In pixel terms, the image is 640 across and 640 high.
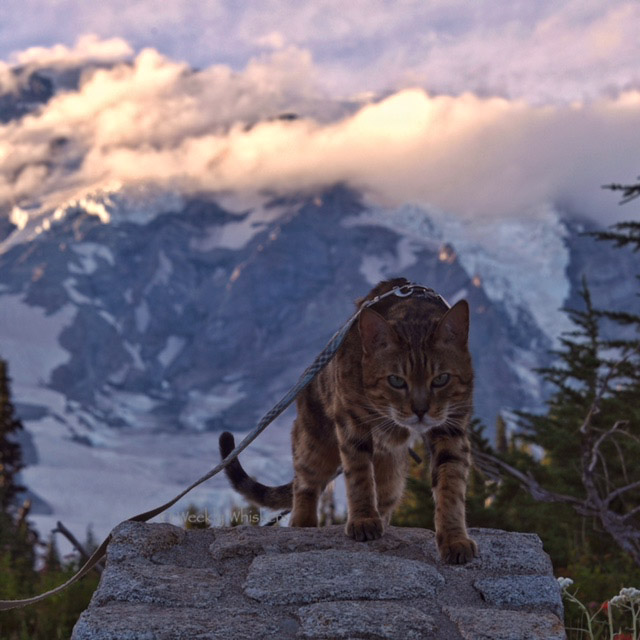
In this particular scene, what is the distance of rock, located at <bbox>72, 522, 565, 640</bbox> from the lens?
3.79m

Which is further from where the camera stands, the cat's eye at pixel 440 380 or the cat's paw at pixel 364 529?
the cat's paw at pixel 364 529

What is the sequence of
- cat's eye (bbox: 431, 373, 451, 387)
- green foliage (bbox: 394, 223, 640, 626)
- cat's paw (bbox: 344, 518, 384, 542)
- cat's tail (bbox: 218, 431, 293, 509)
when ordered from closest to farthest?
cat's eye (bbox: 431, 373, 451, 387)
cat's paw (bbox: 344, 518, 384, 542)
cat's tail (bbox: 218, 431, 293, 509)
green foliage (bbox: 394, 223, 640, 626)

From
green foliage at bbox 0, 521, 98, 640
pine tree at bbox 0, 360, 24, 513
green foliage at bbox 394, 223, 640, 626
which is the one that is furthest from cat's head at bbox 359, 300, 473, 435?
pine tree at bbox 0, 360, 24, 513

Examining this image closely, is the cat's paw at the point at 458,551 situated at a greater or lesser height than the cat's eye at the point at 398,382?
lesser

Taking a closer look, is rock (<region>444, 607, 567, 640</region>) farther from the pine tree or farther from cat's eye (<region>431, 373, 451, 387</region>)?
the pine tree

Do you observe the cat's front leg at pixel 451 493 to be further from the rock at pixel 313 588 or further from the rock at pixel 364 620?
the rock at pixel 364 620

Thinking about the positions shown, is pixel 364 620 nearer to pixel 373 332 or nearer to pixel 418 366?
pixel 418 366

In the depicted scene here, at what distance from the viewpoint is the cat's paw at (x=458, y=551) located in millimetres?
4844

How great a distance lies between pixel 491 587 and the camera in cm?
450

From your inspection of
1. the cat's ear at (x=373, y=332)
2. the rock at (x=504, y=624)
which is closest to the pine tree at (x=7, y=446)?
the cat's ear at (x=373, y=332)

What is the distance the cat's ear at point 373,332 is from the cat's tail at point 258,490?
211cm

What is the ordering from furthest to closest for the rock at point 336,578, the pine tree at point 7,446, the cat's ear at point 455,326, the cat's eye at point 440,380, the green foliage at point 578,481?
1. the pine tree at point 7,446
2. the green foliage at point 578,481
3. the cat's eye at point 440,380
4. the cat's ear at point 455,326
5. the rock at point 336,578

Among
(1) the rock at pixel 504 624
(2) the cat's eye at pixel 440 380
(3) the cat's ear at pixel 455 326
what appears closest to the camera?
(1) the rock at pixel 504 624

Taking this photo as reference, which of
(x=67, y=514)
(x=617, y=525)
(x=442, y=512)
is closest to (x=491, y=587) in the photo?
(x=442, y=512)
